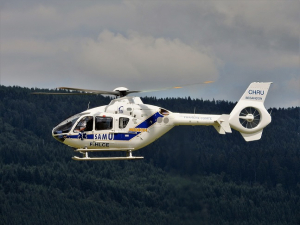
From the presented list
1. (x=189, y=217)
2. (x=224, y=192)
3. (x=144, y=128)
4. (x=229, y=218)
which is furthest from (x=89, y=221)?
(x=144, y=128)

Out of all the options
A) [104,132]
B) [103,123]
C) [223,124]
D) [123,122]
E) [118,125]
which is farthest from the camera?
[223,124]

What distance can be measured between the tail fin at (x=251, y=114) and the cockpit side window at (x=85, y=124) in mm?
10162

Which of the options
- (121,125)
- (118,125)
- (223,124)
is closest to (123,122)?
(121,125)

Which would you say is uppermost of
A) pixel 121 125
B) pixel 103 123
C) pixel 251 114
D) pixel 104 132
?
pixel 251 114

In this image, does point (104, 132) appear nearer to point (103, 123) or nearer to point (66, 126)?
point (103, 123)

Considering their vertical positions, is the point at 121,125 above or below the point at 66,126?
above

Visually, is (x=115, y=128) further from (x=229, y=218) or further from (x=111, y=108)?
(x=229, y=218)

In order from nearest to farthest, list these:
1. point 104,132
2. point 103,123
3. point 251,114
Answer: point 104,132
point 103,123
point 251,114

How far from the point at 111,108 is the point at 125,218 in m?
137

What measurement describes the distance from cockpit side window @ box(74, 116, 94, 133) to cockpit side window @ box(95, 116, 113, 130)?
15.8 inches

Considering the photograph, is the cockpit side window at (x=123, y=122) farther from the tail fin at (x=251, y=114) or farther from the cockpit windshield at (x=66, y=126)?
the tail fin at (x=251, y=114)

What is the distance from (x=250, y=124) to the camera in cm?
6431

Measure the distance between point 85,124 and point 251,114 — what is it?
12261 mm

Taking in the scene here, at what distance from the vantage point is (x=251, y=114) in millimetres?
64438
